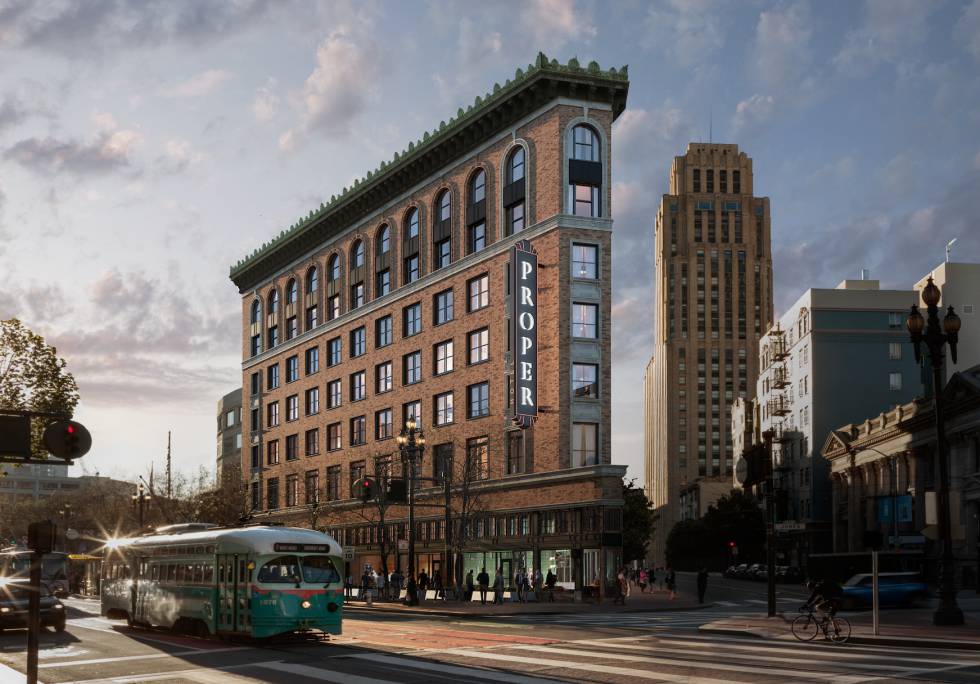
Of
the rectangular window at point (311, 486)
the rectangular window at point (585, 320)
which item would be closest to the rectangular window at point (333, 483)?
the rectangular window at point (311, 486)

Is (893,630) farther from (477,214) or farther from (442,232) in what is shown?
(442,232)

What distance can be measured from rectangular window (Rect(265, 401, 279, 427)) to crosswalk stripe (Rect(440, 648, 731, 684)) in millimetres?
71766

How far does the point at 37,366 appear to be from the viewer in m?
48.5

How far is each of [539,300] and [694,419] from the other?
128246mm

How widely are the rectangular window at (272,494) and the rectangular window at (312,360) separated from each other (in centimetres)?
1100

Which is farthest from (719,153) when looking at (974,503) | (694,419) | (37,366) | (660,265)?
(37,366)

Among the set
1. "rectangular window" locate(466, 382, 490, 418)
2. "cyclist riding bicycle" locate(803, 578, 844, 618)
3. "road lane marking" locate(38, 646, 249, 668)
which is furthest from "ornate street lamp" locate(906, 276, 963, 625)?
"rectangular window" locate(466, 382, 490, 418)

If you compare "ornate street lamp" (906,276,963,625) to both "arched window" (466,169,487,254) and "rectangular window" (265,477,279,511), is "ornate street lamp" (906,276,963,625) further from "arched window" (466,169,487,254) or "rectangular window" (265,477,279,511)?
"rectangular window" (265,477,279,511)

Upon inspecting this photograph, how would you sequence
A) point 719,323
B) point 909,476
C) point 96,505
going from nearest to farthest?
point 909,476 → point 96,505 → point 719,323

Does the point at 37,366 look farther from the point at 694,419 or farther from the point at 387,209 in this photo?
the point at 694,419

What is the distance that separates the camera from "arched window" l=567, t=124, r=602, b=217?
59.1 m

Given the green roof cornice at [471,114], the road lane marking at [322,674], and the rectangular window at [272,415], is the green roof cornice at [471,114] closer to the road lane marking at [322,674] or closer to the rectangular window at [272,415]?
the rectangular window at [272,415]

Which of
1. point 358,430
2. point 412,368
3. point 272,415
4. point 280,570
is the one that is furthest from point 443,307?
point 280,570

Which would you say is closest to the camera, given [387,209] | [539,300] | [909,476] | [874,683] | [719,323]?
[874,683]
